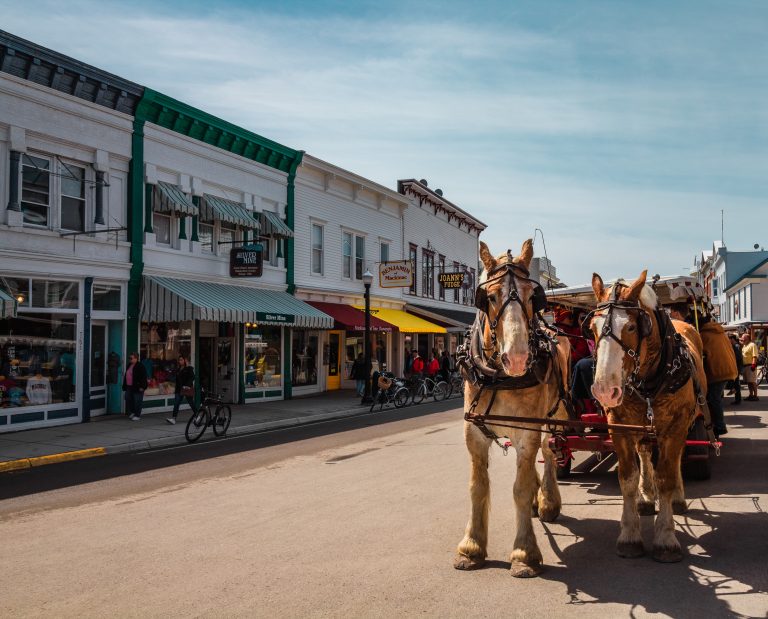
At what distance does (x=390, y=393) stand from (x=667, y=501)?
57.8ft

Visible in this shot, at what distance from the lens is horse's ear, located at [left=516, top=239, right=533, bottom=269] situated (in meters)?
5.53

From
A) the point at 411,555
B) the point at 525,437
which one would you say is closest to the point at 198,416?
the point at 411,555

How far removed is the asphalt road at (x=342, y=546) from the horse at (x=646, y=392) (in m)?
0.29

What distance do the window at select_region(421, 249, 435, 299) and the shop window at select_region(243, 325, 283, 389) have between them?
12.8 m

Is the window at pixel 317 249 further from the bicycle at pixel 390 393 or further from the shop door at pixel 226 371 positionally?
the bicycle at pixel 390 393

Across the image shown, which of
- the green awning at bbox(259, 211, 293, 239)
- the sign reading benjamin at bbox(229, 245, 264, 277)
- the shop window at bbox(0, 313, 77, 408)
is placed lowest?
the shop window at bbox(0, 313, 77, 408)

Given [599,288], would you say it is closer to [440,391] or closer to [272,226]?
[272,226]

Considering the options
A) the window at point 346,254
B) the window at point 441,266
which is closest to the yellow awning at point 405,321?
the window at point 346,254

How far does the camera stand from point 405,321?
30594 mm

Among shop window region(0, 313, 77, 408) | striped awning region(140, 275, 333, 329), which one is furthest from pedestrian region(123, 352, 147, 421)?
striped awning region(140, 275, 333, 329)

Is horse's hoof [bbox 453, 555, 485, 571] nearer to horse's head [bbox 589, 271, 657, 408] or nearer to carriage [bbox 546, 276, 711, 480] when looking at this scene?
horse's head [bbox 589, 271, 657, 408]

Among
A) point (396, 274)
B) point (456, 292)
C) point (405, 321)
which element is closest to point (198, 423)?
point (396, 274)

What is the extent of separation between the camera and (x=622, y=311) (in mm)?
5680

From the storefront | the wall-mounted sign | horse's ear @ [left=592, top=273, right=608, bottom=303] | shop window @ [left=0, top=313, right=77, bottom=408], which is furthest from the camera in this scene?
the wall-mounted sign
